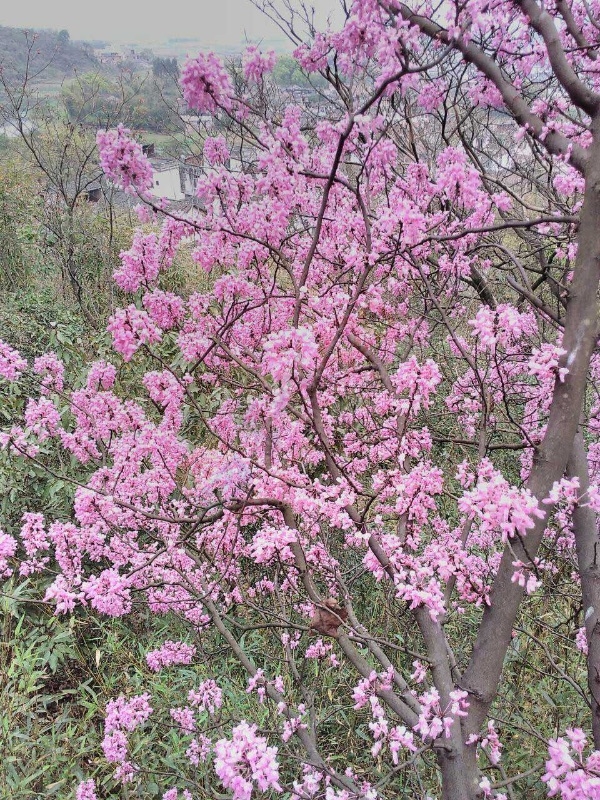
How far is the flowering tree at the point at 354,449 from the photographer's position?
66.8 inches

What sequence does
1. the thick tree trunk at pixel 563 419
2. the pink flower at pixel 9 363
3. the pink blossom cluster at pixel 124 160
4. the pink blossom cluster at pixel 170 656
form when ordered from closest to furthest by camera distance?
1. the thick tree trunk at pixel 563 419
2. the pink blossom cluster at pixel 124 160
3. the pink flower at pixel 9 363
4. the pink blossom cluster at pixel 170 656

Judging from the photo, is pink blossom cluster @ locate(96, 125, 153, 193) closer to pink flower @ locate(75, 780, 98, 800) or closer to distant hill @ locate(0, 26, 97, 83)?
pink flower @ locate(75, 780, 98, 800)

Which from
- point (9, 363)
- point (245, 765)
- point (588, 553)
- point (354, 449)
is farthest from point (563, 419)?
point (9, 363)

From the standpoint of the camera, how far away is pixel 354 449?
2.75 m

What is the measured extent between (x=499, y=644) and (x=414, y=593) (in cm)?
31

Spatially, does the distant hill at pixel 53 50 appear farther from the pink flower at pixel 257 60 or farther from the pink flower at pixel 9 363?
the pink flower at pixel 9 363

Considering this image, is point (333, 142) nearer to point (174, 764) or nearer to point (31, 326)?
point (174, 764)

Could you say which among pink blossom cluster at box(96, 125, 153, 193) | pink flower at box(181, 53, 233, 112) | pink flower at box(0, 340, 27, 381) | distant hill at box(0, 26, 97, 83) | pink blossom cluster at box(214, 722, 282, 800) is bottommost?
pink blossom cluster at box(214, 722, 282, 800)

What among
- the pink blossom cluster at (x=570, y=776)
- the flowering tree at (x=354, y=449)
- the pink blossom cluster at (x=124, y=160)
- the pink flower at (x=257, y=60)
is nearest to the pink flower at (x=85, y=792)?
the flowering tree at (x=354, y=449)

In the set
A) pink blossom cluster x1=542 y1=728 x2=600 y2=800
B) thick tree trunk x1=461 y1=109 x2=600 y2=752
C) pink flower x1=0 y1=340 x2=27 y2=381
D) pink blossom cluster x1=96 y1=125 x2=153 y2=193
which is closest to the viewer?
pink blossom cluster x1=542 y1=728 x2=600 y2=800

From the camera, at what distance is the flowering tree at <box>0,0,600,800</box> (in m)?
1.70

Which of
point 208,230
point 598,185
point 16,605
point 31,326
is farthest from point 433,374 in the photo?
point 31,326

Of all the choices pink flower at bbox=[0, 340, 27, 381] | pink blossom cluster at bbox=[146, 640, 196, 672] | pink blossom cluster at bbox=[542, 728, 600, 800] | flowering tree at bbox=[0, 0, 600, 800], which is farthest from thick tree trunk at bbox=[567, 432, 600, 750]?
pink flower at bbox=[0, 340, 27, 381]

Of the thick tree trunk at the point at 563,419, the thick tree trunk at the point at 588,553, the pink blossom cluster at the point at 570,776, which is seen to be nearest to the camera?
the pink blossom cluster at the point at 570,776
